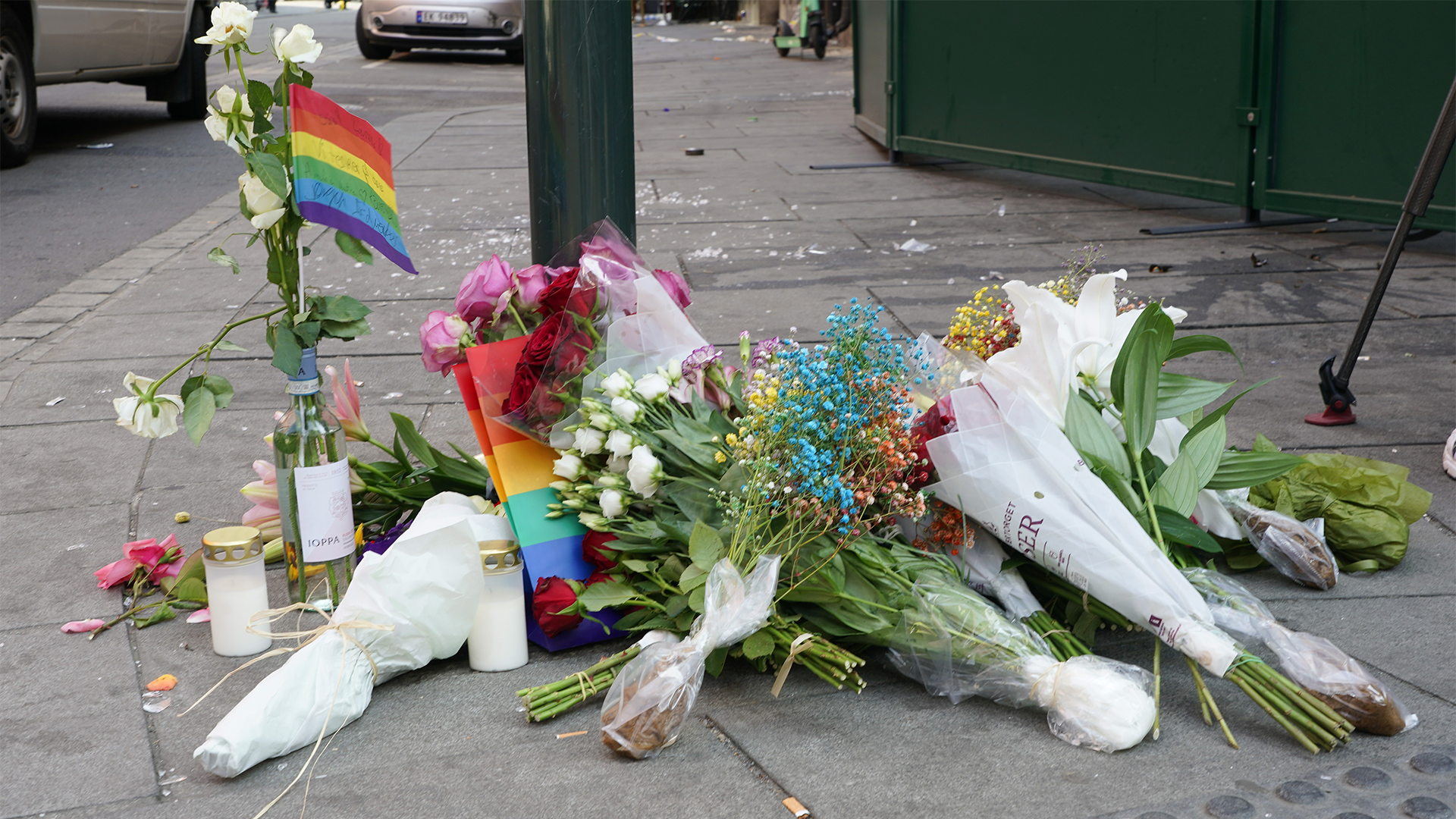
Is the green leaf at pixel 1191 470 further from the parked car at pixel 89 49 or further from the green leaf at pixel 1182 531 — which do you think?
the parked car at pixel 89 49

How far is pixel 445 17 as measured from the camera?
1773cm

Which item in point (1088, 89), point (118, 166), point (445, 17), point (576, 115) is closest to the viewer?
point (576, 115)

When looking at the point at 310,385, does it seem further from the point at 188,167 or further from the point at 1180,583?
the point at 188,167

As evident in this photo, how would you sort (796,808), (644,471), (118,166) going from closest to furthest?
(796,808)
(644,471)
(118,166)

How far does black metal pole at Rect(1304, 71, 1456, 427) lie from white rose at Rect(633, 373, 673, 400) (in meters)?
2.16

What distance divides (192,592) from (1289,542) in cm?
231

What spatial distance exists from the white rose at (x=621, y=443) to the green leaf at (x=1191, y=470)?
1008mm

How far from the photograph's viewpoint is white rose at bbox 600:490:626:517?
2.38 m

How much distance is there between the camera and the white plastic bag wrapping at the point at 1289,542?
8.66 feet

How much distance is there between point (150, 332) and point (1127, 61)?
17.2 feet

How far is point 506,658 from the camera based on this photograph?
2.39 metres

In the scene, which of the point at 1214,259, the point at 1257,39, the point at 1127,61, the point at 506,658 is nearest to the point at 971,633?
the point at 506,658

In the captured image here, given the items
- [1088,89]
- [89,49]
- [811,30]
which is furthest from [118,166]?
[811,30]

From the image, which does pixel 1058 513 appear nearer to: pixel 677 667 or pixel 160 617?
pixel 677 667
